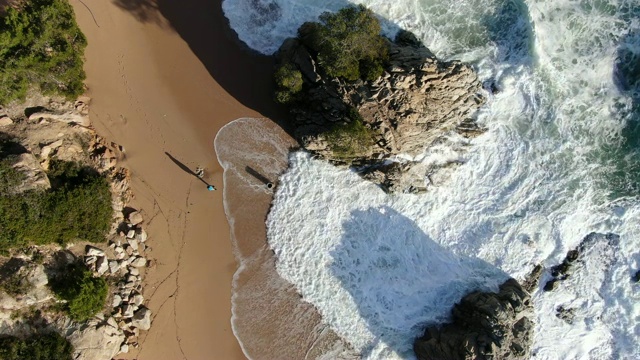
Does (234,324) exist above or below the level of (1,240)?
above

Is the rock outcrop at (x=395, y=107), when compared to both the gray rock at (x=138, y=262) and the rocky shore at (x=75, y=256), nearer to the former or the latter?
the rocky shore at (x=75, y=256)

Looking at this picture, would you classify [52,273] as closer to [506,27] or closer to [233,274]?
[233,274]

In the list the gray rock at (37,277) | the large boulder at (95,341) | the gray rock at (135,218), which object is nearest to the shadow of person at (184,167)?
the gray rock at (135,218)

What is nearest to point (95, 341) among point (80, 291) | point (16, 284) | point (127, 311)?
point (127, 311)

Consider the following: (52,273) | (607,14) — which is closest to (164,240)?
(52,273)

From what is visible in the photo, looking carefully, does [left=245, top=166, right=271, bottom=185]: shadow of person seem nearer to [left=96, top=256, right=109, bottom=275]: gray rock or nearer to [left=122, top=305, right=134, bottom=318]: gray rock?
[left=96, top=256, right=109, bottom=275]: gray rock

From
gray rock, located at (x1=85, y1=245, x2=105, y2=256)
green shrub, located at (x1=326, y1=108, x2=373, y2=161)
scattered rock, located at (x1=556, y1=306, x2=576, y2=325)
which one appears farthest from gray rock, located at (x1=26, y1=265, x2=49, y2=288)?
scattered rock, located at (x1=556, y1=306, x2=576, y2=325)
